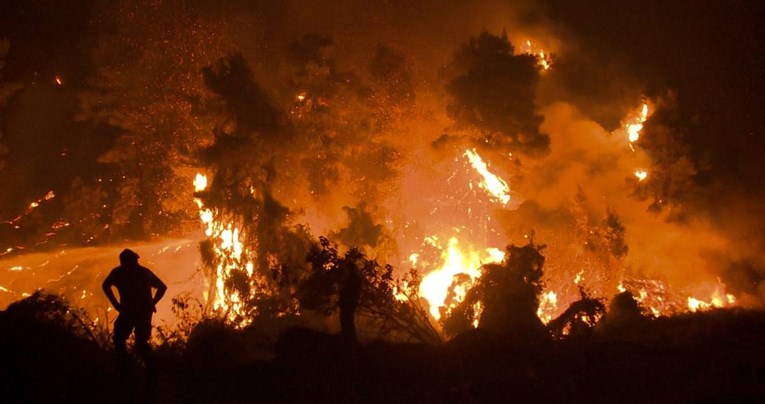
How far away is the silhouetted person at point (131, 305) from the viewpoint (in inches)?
275

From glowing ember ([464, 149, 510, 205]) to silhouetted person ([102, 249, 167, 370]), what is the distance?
17.0 m

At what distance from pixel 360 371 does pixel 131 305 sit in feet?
11.8

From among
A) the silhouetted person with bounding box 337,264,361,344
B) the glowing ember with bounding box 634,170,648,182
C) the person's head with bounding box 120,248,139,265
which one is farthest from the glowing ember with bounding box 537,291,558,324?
the person's head with bounding box 120,248,139,265

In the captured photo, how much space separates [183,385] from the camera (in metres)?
7.34

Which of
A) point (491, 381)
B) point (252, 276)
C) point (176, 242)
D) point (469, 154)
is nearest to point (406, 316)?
point (491, 381)

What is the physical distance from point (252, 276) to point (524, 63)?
1381 cm

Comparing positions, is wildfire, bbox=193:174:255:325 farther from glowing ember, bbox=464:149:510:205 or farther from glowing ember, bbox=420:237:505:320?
glowing ember, bbox=464:149:510:205

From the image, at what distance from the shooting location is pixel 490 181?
22.6 m

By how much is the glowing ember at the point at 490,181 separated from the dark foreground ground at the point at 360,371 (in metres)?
12.7

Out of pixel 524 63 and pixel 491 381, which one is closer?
pixel 491 381

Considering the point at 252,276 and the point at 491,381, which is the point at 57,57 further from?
the point at 491,381

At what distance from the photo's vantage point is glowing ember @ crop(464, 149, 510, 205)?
73.0 ft

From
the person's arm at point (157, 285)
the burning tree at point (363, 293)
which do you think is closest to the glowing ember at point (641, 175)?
the burning tree at point (363, 293)

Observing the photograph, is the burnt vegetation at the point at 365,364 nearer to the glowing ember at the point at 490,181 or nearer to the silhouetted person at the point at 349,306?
the silhouetted person at the point at 349,306
